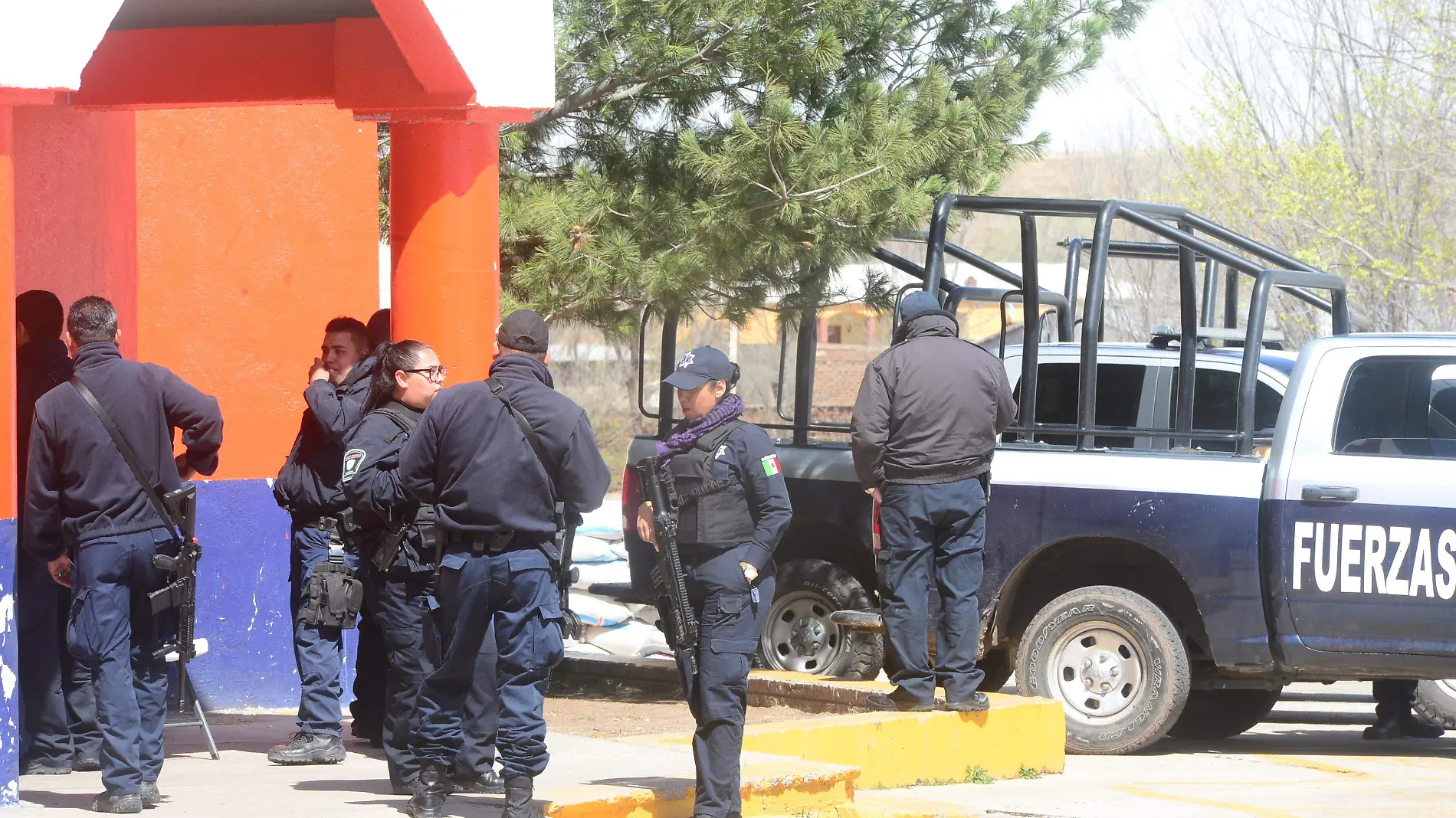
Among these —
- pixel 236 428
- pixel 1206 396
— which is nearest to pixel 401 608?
pixel 236 428

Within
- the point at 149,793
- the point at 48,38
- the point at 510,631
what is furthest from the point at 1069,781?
the point at 48,38

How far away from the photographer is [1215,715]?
9555 mm

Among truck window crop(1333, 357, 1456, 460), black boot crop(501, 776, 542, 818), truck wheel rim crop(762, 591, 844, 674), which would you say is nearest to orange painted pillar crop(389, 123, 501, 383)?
black boot crop(501, 776, 542, 818)

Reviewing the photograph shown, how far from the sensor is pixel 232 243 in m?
9.20

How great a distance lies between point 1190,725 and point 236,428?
518cm

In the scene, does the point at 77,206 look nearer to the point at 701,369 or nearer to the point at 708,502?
the point at 701,369

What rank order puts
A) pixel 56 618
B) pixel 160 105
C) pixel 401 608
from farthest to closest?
pixel 160 105 < pixel 56 618 < pixel 401 608

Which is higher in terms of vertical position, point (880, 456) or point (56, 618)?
point (880, 456)

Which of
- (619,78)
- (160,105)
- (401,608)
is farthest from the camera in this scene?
(619,78)

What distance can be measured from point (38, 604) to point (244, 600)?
82.0 inches

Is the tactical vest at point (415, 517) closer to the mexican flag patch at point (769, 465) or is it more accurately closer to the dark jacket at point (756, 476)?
the dark jacket at point (756, 476)

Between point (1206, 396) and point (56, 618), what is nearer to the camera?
point (56, 618)

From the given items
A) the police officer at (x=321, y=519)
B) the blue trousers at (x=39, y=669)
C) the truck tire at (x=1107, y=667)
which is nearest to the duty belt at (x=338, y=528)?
the police officer at (x=321, y=519)

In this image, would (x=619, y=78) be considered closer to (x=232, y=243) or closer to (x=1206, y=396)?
(x=232, y=243)
